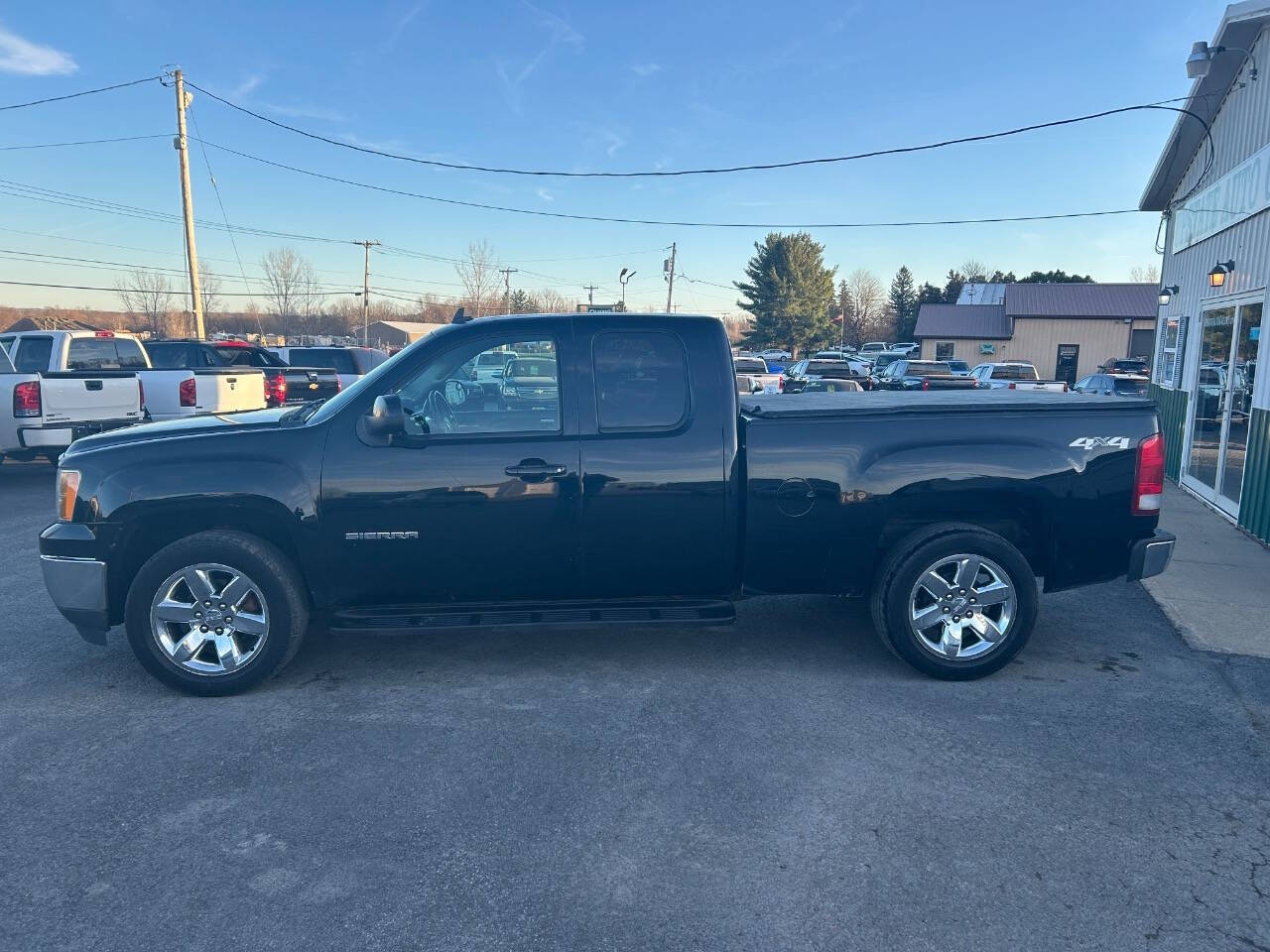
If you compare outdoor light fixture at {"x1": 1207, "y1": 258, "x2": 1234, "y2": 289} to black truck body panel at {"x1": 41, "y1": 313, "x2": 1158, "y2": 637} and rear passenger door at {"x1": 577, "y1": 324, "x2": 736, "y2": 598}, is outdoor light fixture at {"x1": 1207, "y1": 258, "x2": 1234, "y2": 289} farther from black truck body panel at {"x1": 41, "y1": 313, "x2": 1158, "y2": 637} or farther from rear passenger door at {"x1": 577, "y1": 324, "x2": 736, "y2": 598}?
rear passenger door at {"x1": 577, "y1": 324, "x2": 736, "y2": 598}

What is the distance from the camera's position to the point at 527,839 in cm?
318

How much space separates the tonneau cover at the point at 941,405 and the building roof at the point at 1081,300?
4768cm

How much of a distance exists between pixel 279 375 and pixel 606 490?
13823mm

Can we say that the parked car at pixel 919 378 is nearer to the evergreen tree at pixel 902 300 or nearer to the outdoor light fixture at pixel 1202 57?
the outdoor light fixture at pixel 1202 57

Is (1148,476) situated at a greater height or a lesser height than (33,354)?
lesser

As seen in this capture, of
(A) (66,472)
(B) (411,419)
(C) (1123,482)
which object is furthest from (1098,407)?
(A) (66,472)

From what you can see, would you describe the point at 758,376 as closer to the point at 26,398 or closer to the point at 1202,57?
the point at 1202,57

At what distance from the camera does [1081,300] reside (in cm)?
4856

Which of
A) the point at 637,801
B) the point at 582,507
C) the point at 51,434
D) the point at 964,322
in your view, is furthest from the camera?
the point at 964,322

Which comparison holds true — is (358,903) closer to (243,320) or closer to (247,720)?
(247,720)

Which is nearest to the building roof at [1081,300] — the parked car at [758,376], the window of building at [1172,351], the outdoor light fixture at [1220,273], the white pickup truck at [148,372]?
the parked car at [758,376]

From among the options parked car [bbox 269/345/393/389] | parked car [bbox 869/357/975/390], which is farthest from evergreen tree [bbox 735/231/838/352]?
parked car [bbox 269/345/393/389]

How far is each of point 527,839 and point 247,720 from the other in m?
1.78

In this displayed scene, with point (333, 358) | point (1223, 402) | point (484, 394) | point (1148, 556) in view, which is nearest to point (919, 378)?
point (1223, 402)
